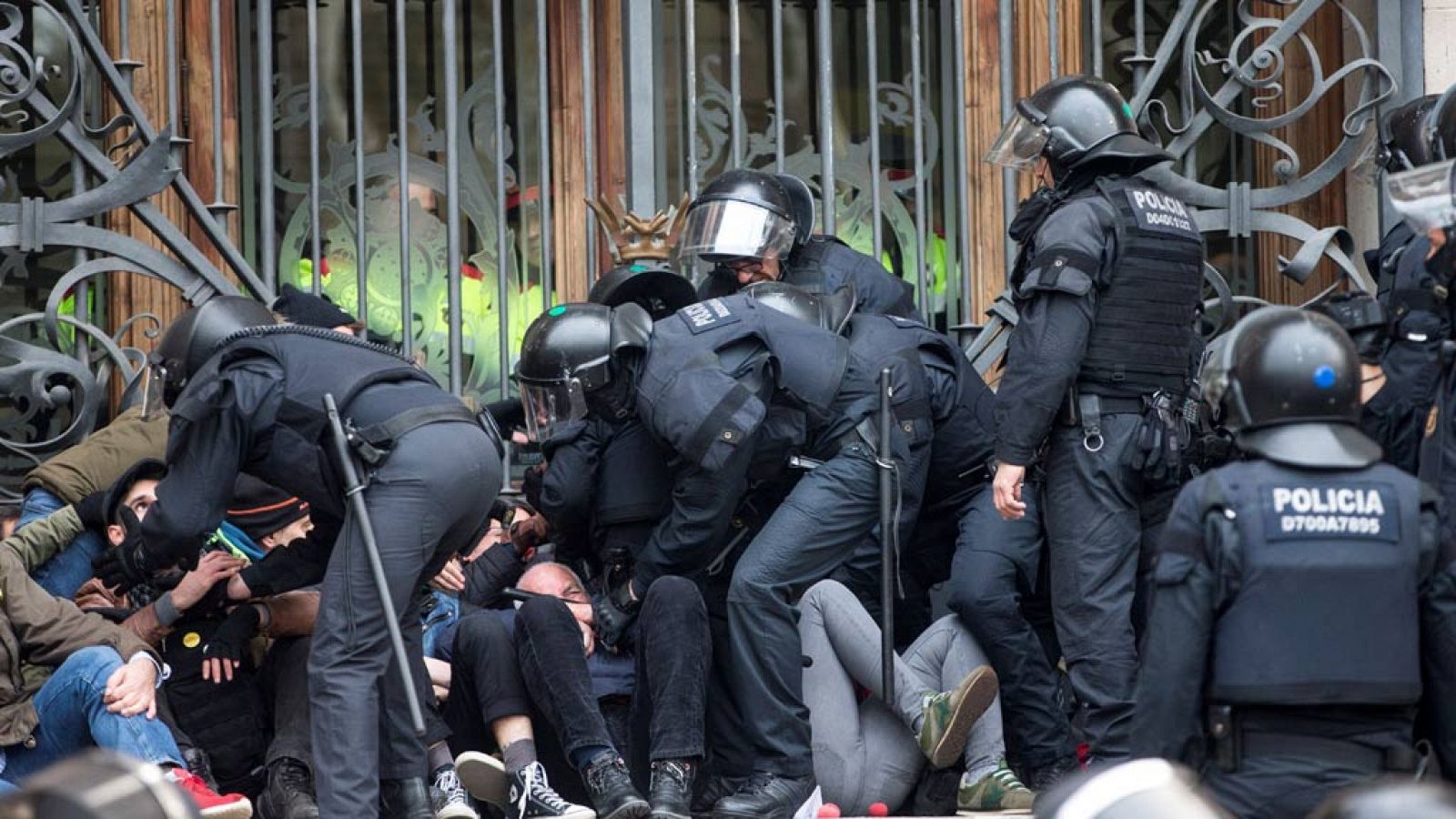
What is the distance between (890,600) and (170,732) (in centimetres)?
198

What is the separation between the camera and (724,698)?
666 centimetres

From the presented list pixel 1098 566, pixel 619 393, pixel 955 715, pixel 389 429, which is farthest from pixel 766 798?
pixel 389 429

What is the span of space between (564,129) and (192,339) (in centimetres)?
239

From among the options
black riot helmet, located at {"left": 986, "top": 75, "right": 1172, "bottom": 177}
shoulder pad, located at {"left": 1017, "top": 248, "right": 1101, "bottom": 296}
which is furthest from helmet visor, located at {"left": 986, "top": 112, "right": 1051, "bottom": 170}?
shoulder pad, located at {"left": 1017, "top": 248, "right": 1101, "bottom": 296}

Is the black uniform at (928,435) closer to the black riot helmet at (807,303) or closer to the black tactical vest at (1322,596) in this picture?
the black riot helmet at (807,303)

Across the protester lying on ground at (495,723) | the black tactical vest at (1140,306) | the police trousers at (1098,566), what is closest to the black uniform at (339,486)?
the protester lying on ground at (495,723)

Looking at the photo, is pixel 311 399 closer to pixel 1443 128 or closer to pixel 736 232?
pixel 736 232

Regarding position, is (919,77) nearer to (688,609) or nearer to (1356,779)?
(688,609)

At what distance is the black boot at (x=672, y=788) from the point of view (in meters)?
6.28

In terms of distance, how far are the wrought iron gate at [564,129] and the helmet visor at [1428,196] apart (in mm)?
1991

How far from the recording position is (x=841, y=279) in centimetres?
750

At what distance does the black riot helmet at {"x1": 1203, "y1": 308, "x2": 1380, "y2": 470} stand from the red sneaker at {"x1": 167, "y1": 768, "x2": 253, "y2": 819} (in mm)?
2673

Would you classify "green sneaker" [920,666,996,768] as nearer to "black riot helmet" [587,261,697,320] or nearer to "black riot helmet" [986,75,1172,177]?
"black riot helmet" [986,75,1172,177]

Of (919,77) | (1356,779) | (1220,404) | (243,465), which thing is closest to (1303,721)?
(1356,779)
